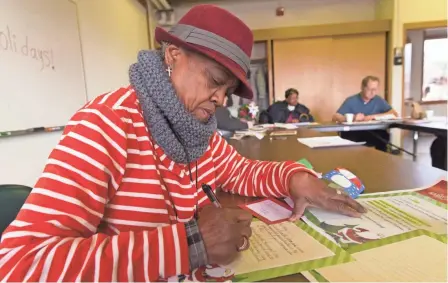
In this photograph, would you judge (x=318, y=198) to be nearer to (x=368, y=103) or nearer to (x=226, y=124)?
(x=226, y=124)

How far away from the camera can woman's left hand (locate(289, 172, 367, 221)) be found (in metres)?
0.73

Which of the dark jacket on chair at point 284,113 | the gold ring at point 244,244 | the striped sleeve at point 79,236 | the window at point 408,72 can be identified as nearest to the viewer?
the striped sleeve at point 79,236

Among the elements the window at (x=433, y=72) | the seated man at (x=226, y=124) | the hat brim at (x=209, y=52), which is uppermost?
the window at (x=433, y=72)

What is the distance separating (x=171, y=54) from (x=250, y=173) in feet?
1.42

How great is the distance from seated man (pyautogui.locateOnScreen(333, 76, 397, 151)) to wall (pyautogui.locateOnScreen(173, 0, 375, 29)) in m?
1.81

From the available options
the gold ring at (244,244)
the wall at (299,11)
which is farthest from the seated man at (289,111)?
the gold ring at (244,244)

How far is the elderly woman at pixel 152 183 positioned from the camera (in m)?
0.45

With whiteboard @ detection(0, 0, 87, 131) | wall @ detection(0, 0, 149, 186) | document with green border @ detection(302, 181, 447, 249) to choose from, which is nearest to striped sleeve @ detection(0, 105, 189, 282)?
document with green border @ detection(302, 181, 447, 249)

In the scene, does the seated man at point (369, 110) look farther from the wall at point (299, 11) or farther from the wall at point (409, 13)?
the wall at point (299, 11)

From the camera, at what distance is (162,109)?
656 millimetres

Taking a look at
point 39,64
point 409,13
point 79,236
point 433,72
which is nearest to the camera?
point 79,236

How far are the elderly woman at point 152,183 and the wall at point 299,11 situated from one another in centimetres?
474

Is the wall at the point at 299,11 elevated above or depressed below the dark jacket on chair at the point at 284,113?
above

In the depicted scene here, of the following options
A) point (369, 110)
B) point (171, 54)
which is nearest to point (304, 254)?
point (171, 54)
